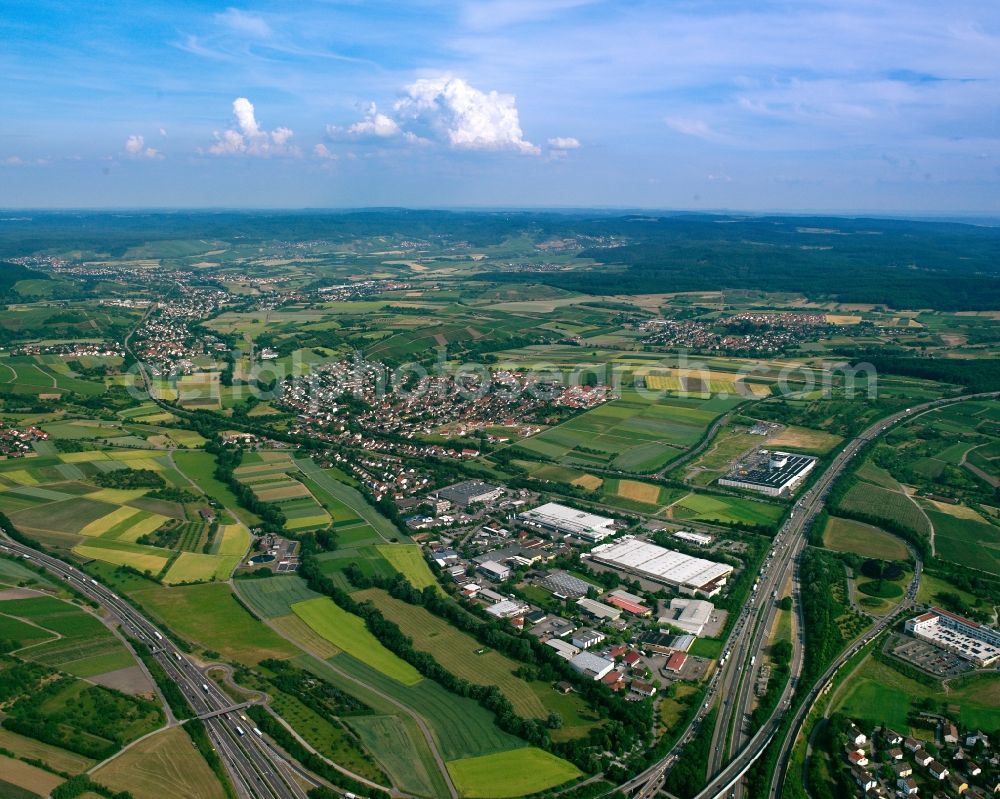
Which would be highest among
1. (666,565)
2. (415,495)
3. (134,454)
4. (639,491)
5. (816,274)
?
(816,274)

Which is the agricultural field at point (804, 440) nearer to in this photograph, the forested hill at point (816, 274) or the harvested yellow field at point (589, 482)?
the harvested yellow field at point (589, 482)

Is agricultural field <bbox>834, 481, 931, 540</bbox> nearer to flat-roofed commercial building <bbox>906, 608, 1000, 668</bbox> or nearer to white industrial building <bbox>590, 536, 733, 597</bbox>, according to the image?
flat-roofed commercial building <bbox>906, 608, 1000, 668</bbox>

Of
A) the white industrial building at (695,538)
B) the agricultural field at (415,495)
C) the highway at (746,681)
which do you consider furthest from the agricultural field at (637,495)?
the highway at (746,681)

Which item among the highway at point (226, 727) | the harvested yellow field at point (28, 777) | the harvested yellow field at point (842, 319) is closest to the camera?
the harvested yellow field at point (28, 777)

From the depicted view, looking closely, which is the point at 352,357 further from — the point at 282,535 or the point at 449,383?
the point at 282,535

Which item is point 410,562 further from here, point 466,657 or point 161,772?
point 161,772

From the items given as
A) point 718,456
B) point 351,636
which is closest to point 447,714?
point 351,636
